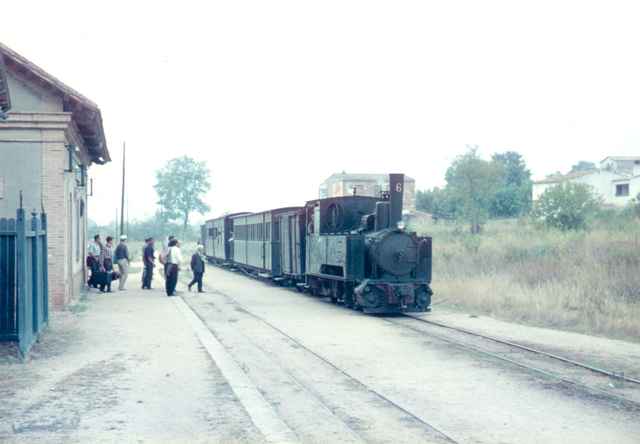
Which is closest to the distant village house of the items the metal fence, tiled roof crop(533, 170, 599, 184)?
tiled roof crop(533, 170, 599, 184)

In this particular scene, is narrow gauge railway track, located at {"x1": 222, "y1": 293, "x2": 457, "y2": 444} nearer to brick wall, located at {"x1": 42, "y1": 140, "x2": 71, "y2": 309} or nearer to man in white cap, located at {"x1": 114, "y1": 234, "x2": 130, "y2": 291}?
brick wall, located at {"x1": 42, "y1": 140, "x2": 71, "y2": 309}

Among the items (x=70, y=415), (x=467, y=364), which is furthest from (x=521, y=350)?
(x=70, y=415)

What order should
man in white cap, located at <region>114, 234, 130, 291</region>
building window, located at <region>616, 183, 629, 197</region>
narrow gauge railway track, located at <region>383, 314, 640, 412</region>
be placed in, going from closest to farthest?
narrow gauge railway track, located at <region>383, 314, 640, 412</region> → man in white cap, located at <region>114, 234, 130, 291</region> → building window, located at <region>616, 183, 629, 197</region>

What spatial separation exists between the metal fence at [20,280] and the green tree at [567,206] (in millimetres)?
33607

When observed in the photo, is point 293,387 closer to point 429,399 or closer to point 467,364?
point 429,399

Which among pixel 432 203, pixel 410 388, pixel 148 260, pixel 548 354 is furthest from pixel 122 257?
pixel 432 203

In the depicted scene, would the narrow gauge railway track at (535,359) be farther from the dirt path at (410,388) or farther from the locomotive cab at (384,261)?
the locomotive cab at (384,261)

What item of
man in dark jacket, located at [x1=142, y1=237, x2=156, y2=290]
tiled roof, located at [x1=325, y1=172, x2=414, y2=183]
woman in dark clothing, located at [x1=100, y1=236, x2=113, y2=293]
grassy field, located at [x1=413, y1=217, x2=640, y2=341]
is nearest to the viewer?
grassy field, located at [x1=413, y1=217, x2=640, y2=341]

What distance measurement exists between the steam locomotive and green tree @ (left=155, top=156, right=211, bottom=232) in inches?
3412

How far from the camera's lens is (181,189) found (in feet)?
366

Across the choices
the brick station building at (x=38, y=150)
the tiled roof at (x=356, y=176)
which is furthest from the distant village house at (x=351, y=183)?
the brick station building at (x=38, y=150)

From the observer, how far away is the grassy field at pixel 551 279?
16094 millimetres

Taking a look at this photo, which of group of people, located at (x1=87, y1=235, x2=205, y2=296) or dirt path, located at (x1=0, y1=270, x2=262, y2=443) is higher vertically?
group of people, located at (x1=87, y1=235, x2=205, y2=296)

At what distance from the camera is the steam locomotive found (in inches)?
680
